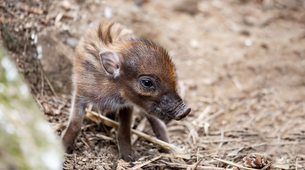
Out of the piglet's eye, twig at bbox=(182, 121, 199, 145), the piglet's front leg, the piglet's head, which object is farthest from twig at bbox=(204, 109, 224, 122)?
the piglet's eye

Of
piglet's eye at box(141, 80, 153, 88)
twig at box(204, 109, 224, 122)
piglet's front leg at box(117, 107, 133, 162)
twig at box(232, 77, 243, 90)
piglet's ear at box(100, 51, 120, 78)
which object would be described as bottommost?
piglet's front leg at box(117, 107, 133, 162)

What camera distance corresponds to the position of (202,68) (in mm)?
6754

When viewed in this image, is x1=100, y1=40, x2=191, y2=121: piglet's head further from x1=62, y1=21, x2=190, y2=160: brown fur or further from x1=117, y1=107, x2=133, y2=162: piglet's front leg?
x1=117, y1=107, x2=133, y2=162: piglet's front leg

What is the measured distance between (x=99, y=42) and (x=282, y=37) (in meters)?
5.25

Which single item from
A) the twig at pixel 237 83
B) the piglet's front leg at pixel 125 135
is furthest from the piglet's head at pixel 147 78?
the twig at pixel 237 83

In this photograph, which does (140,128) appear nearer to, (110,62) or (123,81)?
(123,81)

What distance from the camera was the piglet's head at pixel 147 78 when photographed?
3703mm

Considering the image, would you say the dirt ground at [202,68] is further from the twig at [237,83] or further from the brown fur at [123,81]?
the brown fur at [123,81]

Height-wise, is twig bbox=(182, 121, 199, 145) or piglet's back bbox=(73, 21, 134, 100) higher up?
piglet's back bbox=(73, 21, 134, 100)

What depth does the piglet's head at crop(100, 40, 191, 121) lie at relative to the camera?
146 inches

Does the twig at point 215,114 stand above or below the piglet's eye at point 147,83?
above

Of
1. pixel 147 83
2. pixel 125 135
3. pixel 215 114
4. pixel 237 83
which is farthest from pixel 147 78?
pixel 237 83

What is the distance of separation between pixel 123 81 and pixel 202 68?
3150 millimetres

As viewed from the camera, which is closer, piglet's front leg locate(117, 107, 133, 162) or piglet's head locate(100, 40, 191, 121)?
piglet's head locate(100, 40, 191, 121)
